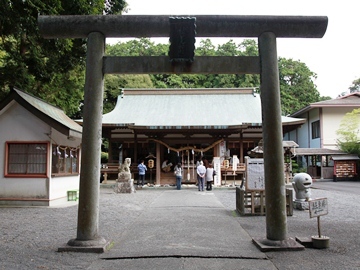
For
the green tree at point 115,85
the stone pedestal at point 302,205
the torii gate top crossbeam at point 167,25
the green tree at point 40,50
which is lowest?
the stone pedestal at point 302,205

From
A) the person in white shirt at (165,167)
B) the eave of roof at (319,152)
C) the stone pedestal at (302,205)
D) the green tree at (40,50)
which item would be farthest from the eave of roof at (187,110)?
the stone pedestal at (302,205)

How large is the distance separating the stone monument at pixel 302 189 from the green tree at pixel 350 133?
1919 centimetres

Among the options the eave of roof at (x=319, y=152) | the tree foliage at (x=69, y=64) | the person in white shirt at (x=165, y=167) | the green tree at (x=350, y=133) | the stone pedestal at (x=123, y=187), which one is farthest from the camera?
the eave of roof at (x=319, y=152)

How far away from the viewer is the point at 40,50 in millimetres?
14297

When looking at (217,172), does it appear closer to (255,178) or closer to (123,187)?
(123,187)

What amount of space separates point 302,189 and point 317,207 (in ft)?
17.4

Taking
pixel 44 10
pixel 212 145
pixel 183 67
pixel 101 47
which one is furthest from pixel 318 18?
pixel 212 145

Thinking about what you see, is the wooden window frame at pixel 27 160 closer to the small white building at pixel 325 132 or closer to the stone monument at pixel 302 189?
the stone monument at pixel 302 189

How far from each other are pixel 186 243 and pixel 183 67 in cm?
317

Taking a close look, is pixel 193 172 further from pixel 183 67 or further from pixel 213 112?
pixel 183 67

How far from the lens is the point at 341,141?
29781 mm

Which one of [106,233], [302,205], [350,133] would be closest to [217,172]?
[302,205]

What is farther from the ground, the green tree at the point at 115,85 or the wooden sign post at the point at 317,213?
the green tree at the point at 115,85

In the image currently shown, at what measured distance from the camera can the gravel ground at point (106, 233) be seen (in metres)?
5.11
